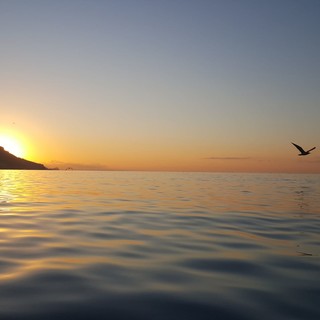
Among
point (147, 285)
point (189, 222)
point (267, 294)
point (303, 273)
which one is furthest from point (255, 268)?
point (189, 222)

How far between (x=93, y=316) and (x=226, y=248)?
555 centimetres

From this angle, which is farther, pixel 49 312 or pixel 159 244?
pixel 159 244

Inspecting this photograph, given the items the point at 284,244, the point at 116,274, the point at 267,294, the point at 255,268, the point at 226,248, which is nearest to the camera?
the point at 267,294

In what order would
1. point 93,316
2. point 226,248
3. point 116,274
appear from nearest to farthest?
point 93,316 → point 116,274 → point 226,248

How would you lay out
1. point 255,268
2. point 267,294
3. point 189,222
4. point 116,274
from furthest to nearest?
point 189,222 < point 255,268 < point 116,274 < point 267,294

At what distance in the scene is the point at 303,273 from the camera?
7.01 m

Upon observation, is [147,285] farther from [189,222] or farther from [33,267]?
[189,222]

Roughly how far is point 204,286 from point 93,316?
2.32 meters

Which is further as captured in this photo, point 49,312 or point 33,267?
point 33,267

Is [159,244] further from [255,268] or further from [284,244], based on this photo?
[284,244]

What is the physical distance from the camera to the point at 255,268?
291 inches

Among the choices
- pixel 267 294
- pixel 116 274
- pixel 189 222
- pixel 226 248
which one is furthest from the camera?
pixel 189 222

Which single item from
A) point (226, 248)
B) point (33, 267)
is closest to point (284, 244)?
point (226, 248)

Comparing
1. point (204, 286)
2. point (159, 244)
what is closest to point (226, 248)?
point (159, 244)
